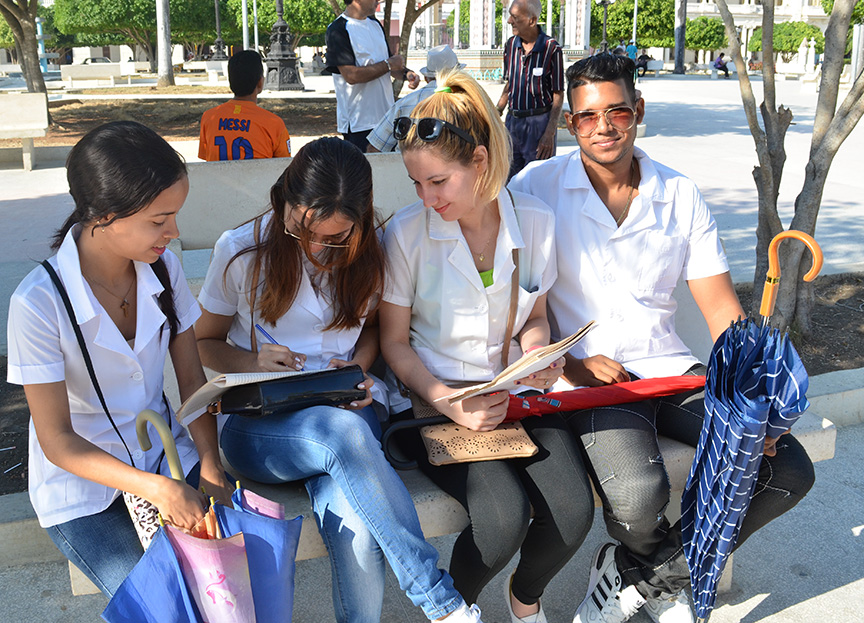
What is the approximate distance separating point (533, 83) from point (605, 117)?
5.27 metres

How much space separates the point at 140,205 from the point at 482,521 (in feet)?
4.05

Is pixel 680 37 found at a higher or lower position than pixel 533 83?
higher

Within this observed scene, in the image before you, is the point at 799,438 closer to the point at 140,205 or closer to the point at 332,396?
the point at 332,396

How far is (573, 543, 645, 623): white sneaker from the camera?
2.53m

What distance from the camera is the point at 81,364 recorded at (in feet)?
6.91

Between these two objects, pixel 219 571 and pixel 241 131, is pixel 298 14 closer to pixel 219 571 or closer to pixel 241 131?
pixel 241 131

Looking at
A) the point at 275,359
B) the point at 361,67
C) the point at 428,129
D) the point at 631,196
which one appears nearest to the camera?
the point at 275,359

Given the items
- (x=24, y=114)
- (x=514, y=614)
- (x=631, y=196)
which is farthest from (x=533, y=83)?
(x=24, y=114)

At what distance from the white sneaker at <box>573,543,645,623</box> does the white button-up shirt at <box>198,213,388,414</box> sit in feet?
2.88

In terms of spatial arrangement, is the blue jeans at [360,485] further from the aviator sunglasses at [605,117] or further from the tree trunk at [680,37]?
the tree trunk at [680,37]

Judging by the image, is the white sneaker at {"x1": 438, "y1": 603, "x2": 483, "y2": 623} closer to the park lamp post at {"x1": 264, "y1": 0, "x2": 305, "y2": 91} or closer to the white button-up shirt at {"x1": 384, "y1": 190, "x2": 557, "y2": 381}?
the white button-up shirt at {"x1": 384, "y1": 190, "x2": 557, "y2": 381}

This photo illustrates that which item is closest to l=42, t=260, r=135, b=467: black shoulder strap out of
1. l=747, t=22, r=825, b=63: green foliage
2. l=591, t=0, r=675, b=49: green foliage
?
l=747, t=22, r=825, b=63: green foliage

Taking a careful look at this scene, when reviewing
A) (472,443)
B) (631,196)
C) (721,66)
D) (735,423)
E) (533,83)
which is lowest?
(472,443)

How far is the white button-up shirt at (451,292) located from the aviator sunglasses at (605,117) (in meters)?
0.37
